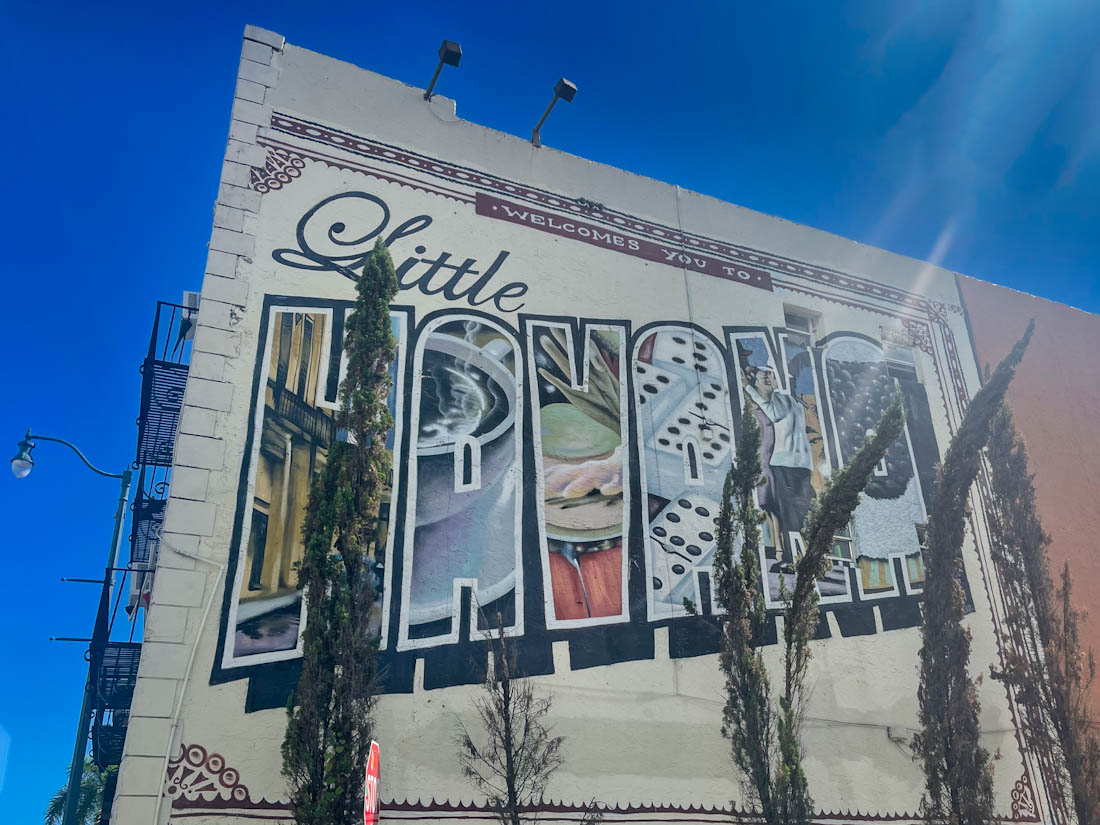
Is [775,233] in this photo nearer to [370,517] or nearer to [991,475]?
[991,475]

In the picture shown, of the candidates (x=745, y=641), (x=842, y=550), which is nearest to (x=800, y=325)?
(x=842, y=550)

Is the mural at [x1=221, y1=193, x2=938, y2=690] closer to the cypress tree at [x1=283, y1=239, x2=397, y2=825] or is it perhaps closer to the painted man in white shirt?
the painted man in white shirt

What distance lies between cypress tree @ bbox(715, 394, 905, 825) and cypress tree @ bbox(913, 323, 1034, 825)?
1715mm

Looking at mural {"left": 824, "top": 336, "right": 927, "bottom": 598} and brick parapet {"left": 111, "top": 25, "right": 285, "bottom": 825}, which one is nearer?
brick parapet {"left": 111, "top": 25, "right": 285, "bottom": 825}

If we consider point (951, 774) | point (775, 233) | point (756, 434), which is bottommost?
point (951, 774)

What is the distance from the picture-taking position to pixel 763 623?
1031 cm

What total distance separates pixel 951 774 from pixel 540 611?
5045 millimetres

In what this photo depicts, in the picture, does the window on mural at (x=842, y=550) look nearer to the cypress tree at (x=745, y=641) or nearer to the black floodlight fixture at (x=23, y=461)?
the cypress tree at (x=745, y=641)

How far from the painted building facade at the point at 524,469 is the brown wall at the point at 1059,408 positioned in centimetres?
205

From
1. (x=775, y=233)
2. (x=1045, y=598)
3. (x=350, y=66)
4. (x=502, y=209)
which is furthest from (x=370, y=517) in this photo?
(x=1045, y=598)

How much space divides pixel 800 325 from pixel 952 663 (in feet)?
18.6

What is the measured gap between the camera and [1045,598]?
1362 centimetres

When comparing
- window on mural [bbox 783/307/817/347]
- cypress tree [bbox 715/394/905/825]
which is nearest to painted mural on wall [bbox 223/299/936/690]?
window on mural [bbox 783/307/817/347]

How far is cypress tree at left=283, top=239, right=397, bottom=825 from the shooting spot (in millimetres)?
7773
